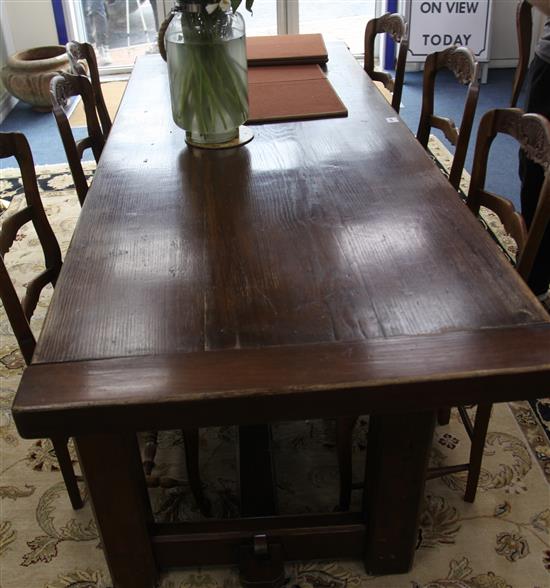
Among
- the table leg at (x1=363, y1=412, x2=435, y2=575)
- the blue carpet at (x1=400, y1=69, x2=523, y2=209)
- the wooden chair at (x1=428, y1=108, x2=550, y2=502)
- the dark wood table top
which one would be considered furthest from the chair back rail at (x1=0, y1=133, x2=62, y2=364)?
the blue carpet at (x1=400, y1=69, x2=523, y2=209)

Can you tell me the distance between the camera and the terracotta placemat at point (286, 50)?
2199mm

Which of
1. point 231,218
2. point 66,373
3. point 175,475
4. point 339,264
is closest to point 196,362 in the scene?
point 66,373

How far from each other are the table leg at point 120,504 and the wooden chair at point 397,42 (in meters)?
1.53

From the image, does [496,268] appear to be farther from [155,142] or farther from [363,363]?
[155,142]

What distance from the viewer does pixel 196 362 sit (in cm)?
94

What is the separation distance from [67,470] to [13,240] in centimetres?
54

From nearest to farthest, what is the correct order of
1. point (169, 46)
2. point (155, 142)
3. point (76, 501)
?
point (169, 46) < point (76, 501) < point (155, 142)

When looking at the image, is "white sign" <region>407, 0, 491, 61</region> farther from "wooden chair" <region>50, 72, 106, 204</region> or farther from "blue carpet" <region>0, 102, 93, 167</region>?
"wooden chair" <region>50, 72, 106, 204</region>

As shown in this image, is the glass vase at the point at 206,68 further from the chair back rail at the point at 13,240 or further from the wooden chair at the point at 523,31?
the wooden chair at the point at 523,31

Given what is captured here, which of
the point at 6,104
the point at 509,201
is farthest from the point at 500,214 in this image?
the point at 6,104

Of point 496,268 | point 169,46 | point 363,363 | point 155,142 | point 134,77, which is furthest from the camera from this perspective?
point 134,77

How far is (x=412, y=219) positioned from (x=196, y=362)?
565mm

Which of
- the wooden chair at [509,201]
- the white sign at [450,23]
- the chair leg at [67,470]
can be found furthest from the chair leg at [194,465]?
the white sign at [450,23]

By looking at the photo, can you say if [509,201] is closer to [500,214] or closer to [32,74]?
[500,214]
